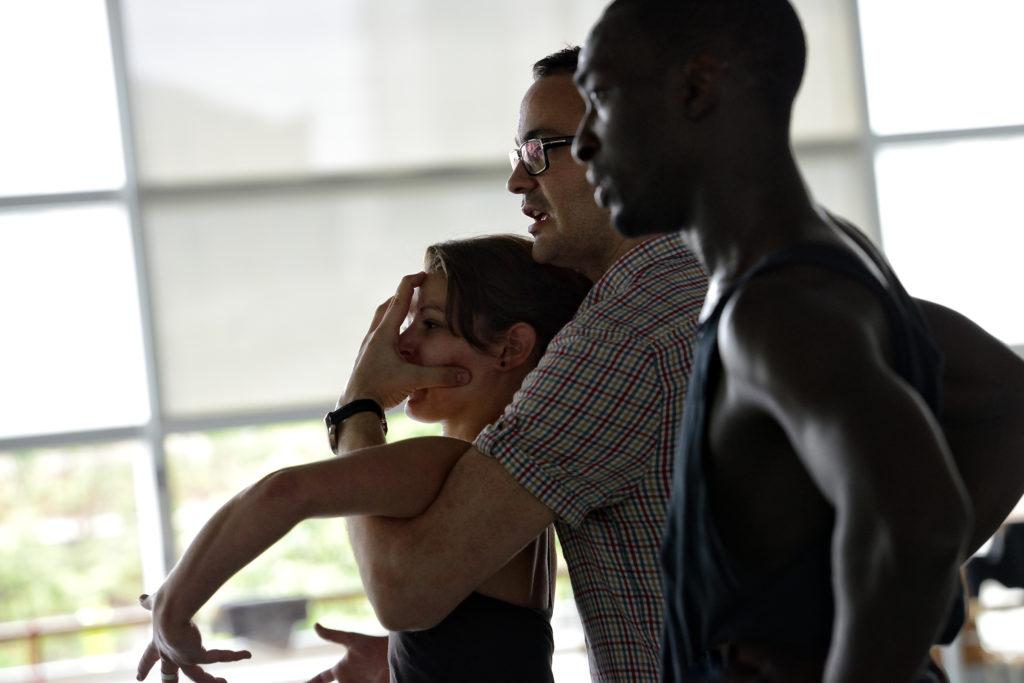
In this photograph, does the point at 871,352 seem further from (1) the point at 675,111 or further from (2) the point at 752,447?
(1) the point at 675,111

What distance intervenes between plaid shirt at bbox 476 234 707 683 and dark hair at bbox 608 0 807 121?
0.45 metres

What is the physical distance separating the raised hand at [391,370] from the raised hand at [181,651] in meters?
0.34

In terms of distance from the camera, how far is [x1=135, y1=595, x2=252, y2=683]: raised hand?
1305 millimetres

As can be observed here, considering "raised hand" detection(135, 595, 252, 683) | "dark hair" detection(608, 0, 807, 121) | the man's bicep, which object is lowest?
"raised hand" detection(135, 595, 252, 683)

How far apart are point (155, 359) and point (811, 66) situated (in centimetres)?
325

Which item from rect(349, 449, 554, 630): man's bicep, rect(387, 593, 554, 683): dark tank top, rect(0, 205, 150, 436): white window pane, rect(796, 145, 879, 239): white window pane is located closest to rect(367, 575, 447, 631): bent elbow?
rect(349, 449, 554, 630): man's bicep

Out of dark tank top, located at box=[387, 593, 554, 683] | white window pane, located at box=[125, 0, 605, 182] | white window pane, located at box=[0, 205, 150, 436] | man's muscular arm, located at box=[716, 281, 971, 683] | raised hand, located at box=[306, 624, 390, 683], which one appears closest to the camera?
man's muscular arm, located at box=[716, 281, 971, 683]

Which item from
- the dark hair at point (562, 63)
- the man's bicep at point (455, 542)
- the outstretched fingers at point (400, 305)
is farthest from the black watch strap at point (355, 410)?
the dark hair at point (562, 63)

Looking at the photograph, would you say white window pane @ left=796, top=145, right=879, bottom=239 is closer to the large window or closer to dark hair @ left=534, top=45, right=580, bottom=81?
the large window

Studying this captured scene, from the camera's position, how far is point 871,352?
0.71 metres

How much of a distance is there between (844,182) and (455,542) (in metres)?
4.79

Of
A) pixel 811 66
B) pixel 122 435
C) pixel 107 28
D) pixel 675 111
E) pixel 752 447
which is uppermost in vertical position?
pixel 107 28

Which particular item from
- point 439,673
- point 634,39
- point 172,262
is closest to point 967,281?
point 172,262

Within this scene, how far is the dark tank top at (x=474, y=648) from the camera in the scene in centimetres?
139
